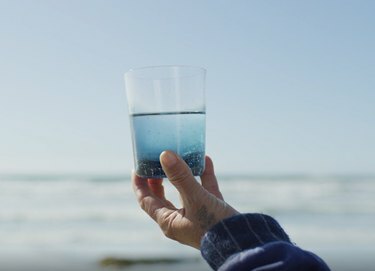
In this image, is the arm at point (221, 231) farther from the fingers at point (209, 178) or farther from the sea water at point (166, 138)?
the fingers at point (209, 178)

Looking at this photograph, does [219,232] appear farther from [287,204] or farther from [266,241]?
[287,204]

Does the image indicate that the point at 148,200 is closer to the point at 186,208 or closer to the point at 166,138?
the point at 186,208

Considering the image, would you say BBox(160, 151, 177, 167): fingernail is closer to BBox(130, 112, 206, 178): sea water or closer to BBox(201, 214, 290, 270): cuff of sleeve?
BBox(130, 112, 206, 178): sea water

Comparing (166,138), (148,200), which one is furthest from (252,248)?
(148,200)

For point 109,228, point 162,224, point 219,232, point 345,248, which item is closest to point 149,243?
point 109,228

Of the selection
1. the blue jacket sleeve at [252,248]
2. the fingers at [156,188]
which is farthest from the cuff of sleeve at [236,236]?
the fingers at [156,188]

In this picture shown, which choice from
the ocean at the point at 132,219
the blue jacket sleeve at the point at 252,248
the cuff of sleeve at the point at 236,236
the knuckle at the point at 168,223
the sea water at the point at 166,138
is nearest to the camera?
the blue jacket sleeve at the point at 252,248

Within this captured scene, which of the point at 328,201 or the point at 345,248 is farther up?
the point at 345,248
